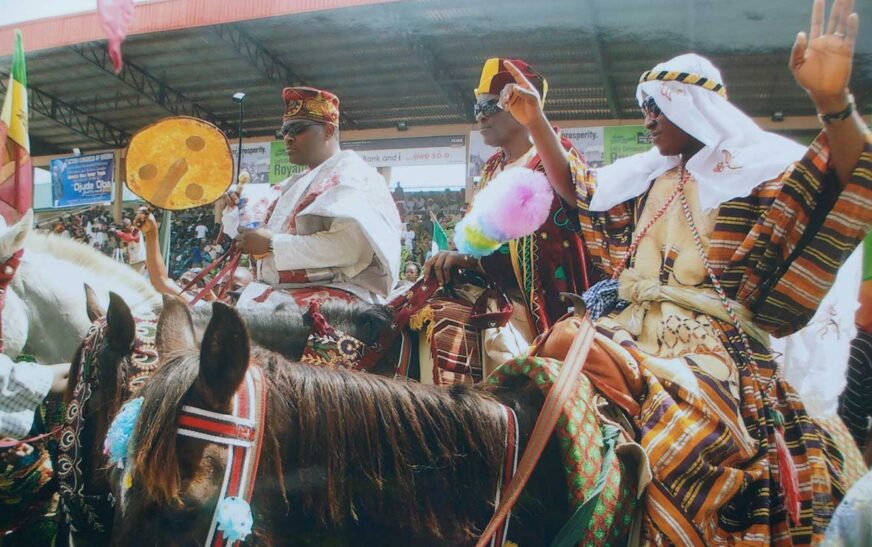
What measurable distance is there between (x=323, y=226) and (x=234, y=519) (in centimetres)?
257

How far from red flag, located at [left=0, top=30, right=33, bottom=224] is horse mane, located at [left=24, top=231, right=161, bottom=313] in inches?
A: 12.5

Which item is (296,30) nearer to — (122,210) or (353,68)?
(353,68)

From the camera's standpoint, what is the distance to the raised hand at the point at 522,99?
282cm

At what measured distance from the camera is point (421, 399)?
6.26 ft

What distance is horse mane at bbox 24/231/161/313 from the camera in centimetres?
392

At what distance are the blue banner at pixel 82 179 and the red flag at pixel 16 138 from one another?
14386mm

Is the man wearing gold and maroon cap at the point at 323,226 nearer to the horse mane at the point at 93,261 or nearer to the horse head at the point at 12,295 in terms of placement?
the horse mane at the point at 93,261

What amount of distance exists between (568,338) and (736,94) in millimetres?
6174

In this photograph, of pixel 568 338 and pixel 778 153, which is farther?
pixel 778 153

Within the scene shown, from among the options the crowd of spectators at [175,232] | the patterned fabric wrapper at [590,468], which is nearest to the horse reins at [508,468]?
the patterned fabric wrapper at [590,468]

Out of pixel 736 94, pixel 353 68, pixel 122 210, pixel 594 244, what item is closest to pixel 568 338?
pixel 594 244

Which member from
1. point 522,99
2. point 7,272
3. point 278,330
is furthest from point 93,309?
point 522,99

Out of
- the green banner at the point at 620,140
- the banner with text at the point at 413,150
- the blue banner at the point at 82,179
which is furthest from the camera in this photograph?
the blue banner at the point at 82,179

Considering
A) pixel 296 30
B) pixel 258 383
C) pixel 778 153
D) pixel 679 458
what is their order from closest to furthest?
pixel 258 383
pixel 679 458
pixel 778 153
pixel 296 30
